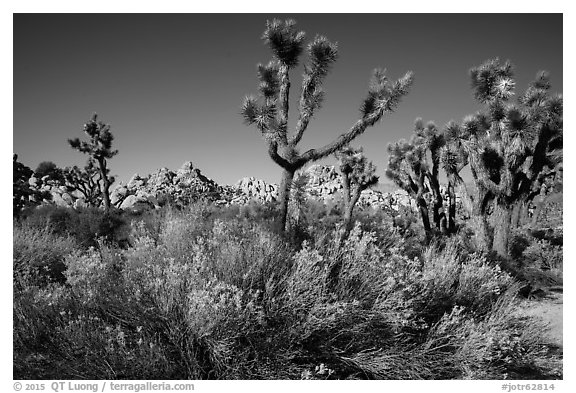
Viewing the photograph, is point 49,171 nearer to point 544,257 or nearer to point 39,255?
point 39,255

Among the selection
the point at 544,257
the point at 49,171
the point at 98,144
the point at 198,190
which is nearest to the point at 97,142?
the point at 98,144

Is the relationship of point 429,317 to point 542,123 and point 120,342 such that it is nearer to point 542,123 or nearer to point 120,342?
point 120,342

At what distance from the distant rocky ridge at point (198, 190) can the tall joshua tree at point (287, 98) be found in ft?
Result: 34.2

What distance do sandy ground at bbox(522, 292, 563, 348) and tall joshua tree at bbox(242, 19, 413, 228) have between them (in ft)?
13.6

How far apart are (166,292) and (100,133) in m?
18.8

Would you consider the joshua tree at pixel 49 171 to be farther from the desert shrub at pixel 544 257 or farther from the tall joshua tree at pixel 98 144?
the desert shrub at pixel 544 257

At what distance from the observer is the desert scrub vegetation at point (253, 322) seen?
115 inches

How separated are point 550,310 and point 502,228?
2732 mm

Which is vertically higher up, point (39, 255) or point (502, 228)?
point (502, 228)

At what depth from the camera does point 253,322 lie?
319 cm

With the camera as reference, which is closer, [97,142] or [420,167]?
[420,167]

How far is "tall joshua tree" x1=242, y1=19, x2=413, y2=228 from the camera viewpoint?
6.22 meters
